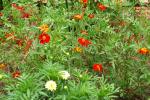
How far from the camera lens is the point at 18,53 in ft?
14.0

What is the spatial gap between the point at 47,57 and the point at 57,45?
14cm

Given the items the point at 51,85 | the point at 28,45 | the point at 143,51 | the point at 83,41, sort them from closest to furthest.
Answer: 1. the point at 51,85
2. the point at 143,51
3. the point at 83,41
4. the point at 28,45

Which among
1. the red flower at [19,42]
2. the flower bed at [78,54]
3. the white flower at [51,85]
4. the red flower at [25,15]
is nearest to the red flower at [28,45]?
the flower bed at [78,54]

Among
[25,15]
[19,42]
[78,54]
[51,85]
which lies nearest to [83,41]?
[78,54]

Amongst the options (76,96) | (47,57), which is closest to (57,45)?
(47,57)

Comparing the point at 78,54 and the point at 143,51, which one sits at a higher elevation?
the point at 143,51

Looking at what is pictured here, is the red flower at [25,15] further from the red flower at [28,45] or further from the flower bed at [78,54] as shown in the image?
the red flower at [28,45]

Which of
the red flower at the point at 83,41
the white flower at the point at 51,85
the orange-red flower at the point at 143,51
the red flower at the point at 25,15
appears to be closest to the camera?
the white flower at the point at 51,85

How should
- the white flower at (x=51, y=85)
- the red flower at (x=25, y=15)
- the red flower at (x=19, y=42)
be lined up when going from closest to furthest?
the white flower at (x=51, y=85) → the red flower at (x=19, y=42) → the red flower at (x=25, y=15)

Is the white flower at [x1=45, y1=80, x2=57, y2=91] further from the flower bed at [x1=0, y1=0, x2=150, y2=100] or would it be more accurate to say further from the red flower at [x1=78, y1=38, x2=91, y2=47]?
the red flower at [x1=78, y1=38, x2=91, y2=47]

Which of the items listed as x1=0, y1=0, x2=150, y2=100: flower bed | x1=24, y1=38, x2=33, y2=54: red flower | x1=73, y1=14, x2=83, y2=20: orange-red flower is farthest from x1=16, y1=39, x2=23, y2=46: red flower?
x1=73, y1=14, x2=83, y2=20: orange-red flower

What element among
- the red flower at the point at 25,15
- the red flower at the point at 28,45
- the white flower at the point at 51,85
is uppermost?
the red flower at the point at 25,15

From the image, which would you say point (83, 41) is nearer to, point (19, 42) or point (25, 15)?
point (19, 42)

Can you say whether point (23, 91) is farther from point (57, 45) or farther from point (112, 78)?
point (112, 78)
